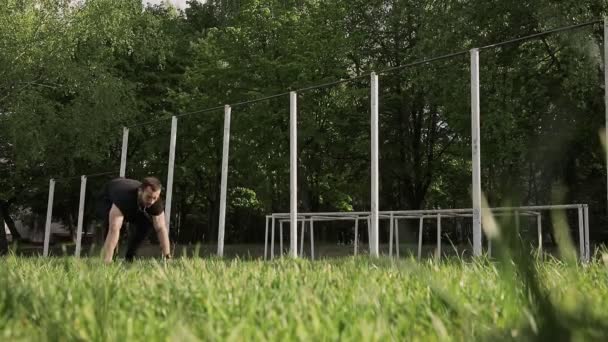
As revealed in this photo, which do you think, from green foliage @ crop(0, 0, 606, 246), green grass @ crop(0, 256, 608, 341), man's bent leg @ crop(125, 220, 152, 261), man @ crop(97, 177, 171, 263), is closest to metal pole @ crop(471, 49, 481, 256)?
man @ crop(97, 177, 171, 263)

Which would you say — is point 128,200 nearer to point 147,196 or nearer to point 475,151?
point 147,196

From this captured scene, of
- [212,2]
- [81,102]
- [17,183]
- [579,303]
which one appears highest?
[212,2]

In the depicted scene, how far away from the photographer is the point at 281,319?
175 centimetres

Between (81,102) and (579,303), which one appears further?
(81,102)

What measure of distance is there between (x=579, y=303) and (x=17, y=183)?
30.4 meters

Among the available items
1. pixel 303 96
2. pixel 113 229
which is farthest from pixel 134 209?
pixel 303 96

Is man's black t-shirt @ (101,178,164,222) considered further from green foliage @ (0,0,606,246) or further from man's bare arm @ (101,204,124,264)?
green foliage @ (0,0,606,246)

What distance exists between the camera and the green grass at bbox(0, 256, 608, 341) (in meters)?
0.98

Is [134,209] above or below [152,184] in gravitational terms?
below

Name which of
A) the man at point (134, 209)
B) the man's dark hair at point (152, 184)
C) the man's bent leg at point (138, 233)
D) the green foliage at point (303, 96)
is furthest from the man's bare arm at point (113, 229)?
the green foliage at point (303, 96)

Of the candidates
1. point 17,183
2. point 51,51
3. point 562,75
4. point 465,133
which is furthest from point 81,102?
point 562,75

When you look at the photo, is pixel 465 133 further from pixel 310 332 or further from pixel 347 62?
pixel 310 332

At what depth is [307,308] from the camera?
1978 mm

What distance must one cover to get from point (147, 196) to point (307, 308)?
4.94m
